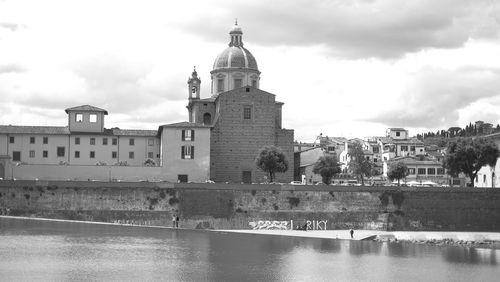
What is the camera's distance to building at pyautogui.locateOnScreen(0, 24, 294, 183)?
204 feet

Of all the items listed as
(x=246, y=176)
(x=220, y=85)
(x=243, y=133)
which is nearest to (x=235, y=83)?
(x=220, y=85)

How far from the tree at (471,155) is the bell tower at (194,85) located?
2506 cm

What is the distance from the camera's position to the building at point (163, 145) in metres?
62.2

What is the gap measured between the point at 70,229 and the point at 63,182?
5.59 metres

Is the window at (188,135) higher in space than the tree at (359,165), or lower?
higher

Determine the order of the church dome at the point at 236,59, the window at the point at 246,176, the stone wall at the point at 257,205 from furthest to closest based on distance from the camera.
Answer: the church dome at the point at 236,59, the window at the point at 246,176, the stone wall at the point at 257,205

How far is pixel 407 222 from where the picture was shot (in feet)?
182

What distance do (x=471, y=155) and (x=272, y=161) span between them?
1516 centimetres

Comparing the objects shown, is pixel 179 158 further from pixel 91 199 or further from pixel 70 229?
pixel 70 229

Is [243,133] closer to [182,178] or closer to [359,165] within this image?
[182,178]

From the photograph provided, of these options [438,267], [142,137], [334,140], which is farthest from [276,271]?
[334,140]

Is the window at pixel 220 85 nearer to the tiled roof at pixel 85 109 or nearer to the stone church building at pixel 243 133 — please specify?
the stone church building at pixel 243 133

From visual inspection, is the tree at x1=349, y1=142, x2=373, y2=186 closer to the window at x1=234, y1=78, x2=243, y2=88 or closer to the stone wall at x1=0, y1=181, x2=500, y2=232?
the window at x1=234, y1=78, x2=243, y2=88

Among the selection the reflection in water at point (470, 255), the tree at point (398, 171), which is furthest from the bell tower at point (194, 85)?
the reflection in water at point (470, 255)
